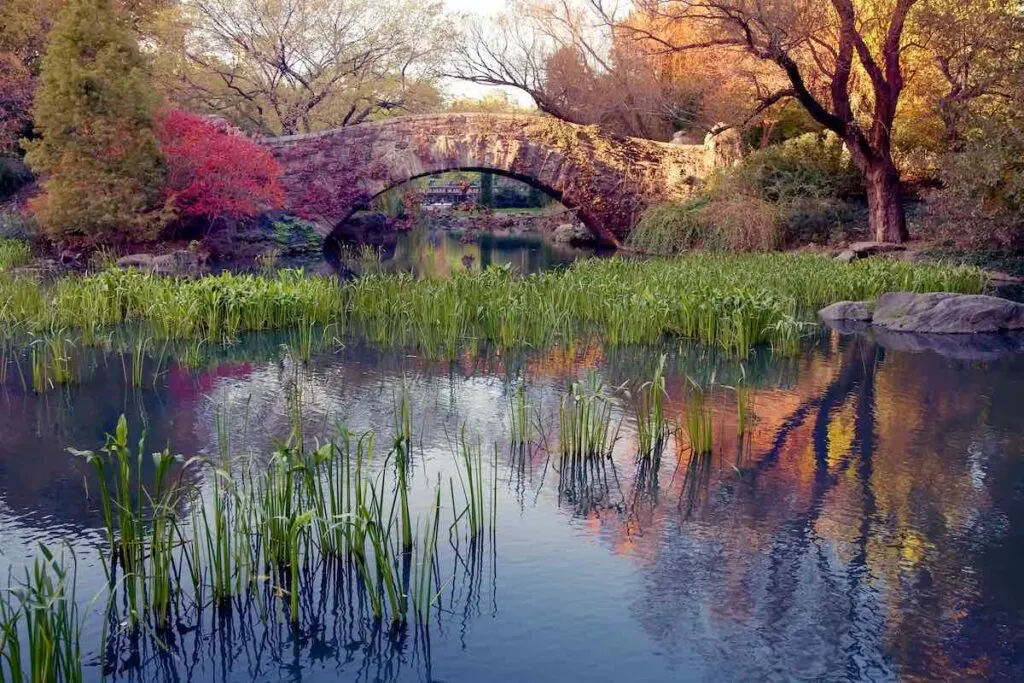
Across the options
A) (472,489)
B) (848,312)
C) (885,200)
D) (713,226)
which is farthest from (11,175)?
(472,489)

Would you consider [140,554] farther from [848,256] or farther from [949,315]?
[848,256]

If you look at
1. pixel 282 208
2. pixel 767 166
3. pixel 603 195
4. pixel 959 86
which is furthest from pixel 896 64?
pixel 282 208

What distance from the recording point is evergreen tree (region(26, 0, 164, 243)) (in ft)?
51.0

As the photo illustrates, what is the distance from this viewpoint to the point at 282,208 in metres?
21.2

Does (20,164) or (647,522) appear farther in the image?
(20,164)

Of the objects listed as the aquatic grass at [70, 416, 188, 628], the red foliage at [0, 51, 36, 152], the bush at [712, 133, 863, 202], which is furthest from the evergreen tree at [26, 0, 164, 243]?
the aquatic grass at [70, 416, 188, 628]

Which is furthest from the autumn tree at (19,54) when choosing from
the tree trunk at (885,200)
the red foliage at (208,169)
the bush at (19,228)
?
the tree trunk at (885,200)

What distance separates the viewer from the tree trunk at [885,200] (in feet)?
53.7

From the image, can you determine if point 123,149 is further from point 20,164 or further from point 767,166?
point 767,166

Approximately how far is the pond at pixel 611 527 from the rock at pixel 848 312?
2.81 meters

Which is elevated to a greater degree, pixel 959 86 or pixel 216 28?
pixel 216 28

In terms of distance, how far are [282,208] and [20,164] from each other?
5.94 m

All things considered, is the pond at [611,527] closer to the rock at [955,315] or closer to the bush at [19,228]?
the rock at [955,315]

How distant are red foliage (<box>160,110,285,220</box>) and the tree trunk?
11.3 m
